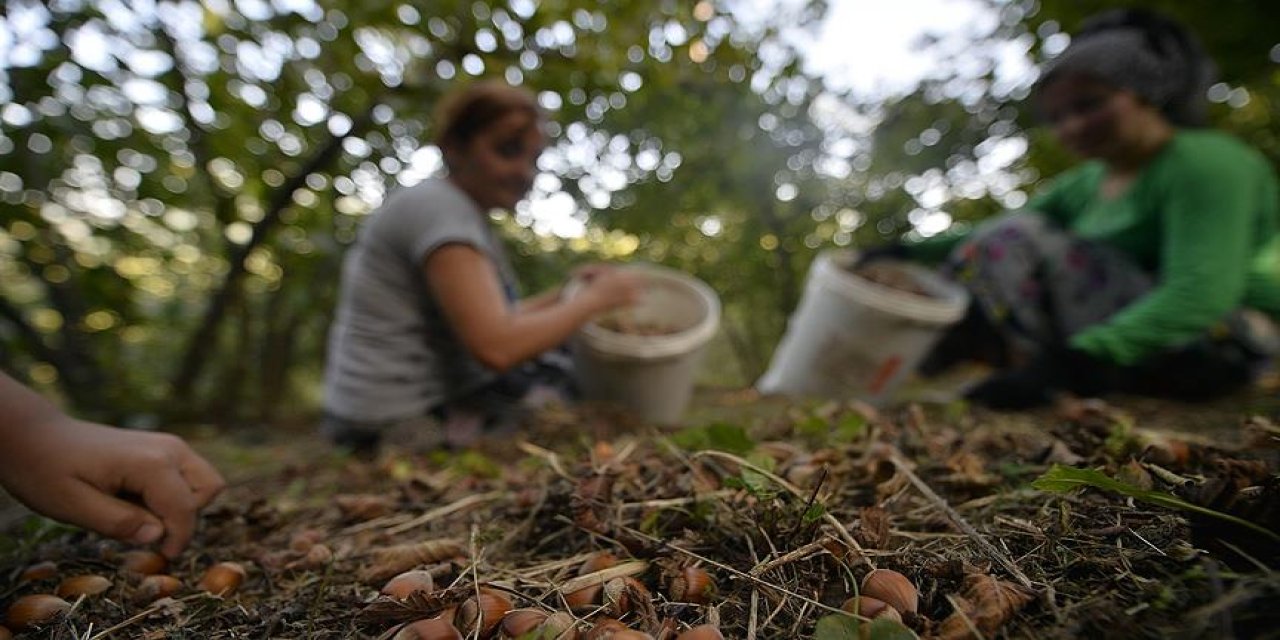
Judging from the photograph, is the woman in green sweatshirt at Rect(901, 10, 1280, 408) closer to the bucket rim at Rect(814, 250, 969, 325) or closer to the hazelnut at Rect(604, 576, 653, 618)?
the bucket rim at Rect(814, 250, 969, 325)

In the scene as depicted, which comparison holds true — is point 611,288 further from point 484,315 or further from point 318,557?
point 318,557

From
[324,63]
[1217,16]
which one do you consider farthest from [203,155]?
[1217,16]

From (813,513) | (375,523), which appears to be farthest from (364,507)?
(813,513)

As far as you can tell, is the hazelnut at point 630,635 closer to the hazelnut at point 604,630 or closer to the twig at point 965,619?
the hazelnut at point 604,630

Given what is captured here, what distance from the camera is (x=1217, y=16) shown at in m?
3.28

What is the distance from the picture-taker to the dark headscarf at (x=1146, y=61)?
2.26 meters

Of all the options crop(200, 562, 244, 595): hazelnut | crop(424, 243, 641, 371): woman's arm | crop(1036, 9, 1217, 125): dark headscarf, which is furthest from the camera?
crop(1036, 9, 1217, 125): dark headscarf

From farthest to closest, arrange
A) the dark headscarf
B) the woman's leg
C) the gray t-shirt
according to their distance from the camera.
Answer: the woman's leg → the dark headscarf → the gray t-shirt

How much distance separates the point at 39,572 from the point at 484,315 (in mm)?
1261

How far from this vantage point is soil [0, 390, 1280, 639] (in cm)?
55

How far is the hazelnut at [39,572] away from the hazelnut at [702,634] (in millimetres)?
980

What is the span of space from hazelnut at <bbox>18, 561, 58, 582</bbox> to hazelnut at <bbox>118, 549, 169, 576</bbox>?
76 mm

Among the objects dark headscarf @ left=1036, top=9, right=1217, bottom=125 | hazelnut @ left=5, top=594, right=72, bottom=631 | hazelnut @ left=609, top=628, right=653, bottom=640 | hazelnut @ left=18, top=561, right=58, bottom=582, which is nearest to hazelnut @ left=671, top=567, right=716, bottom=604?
hazelnut @ left=609, top=628, right=653, bottom=640

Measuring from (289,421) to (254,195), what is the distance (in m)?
1.57
